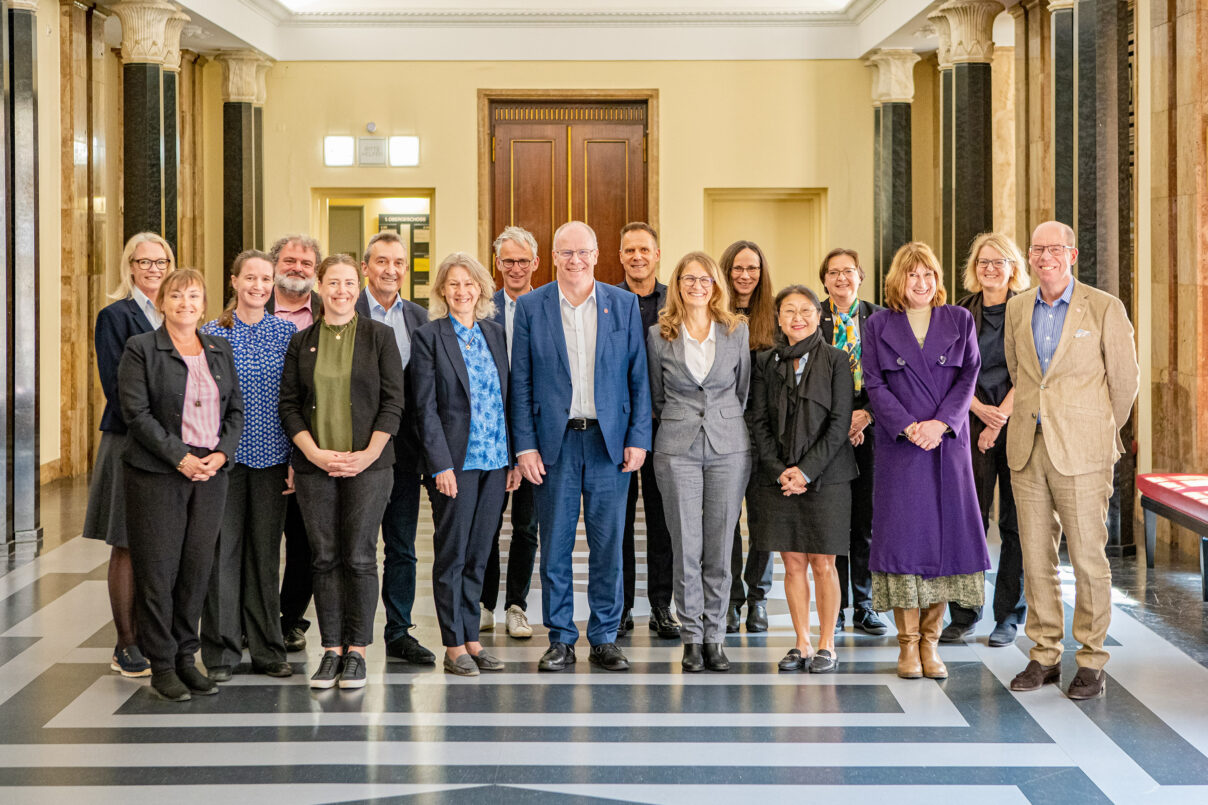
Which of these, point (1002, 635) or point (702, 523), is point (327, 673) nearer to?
point (702, 523)

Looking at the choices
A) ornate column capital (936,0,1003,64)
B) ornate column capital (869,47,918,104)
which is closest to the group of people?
ornate column capital (936,0,1003,64)

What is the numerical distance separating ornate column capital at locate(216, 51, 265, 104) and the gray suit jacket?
9040mm

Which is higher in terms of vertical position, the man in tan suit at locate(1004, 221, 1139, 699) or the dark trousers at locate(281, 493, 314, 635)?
the man in tan suit at locate(1004, 221, 1139, 699)

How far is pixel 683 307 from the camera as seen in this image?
16.9ft

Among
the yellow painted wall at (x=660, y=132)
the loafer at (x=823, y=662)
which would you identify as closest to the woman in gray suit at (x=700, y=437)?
the loafer at (x=823, y=662)

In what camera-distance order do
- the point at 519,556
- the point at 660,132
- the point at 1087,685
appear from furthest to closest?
1. the point at 660,132
2. the point at 519,556
3. the point at 1087,685

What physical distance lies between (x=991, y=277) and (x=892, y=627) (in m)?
1.70

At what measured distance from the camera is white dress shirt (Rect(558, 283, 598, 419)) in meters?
5.12

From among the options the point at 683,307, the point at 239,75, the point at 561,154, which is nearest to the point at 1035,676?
the point at 683,307

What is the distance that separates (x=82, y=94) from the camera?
11.0m

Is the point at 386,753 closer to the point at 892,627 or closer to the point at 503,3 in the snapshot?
the point at 892,627

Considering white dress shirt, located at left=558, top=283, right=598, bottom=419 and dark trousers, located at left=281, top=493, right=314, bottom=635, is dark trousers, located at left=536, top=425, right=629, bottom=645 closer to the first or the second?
white dress shirt, located at left=558, top=283, right=598, bottom=419

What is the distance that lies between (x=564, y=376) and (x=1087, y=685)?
2.36 meters

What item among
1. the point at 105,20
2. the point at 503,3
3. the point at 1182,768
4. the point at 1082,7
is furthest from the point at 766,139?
the point at 1182,768
